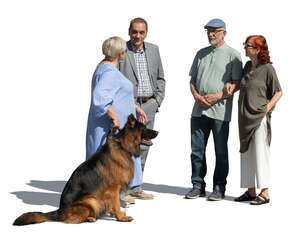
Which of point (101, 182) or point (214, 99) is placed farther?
point (214, 99)

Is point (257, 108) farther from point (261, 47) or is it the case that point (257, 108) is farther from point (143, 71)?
point (143, 71)

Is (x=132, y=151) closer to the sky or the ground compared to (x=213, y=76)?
closer to the ground

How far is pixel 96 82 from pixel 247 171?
262 centimetres

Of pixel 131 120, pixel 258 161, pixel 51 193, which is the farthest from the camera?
pixel 51 193

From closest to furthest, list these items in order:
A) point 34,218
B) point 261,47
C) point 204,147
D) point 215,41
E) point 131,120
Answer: point 34,218, point 131,120, point 261,47, point 215,41, point 204,147

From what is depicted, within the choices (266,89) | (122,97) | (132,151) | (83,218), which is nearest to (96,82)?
(122,97)

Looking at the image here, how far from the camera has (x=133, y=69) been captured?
9.55 metres

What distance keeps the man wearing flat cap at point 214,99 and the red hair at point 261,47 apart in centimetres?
42

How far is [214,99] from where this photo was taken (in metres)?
9.27

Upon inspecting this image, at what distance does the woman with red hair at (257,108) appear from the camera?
894cm

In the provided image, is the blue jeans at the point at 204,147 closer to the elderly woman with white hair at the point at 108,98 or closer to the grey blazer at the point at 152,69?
the grey blazer at the point at 152,69

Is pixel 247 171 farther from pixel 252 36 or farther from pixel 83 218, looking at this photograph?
pixel 83 218

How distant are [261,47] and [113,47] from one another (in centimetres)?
214

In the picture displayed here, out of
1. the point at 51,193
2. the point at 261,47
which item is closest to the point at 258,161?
the point at 261,47
